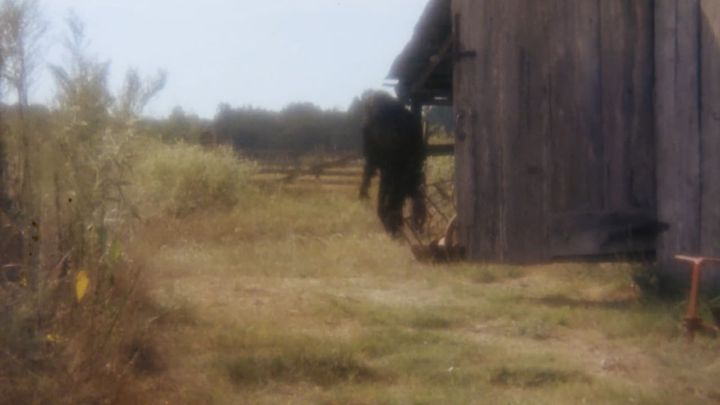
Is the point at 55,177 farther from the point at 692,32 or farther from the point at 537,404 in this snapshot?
the point at 692,32

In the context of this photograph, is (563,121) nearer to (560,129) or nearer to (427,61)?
(560,129)

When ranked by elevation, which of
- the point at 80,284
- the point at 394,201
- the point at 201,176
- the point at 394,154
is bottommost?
the point at 201,176

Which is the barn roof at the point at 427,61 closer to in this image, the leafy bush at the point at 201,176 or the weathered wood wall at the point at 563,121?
the weathered wood wall at the point at 563,121

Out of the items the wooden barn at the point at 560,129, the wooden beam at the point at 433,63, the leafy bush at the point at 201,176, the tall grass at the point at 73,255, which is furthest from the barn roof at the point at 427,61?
the leafy bush at the point at 201,176

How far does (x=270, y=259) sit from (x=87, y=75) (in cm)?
684

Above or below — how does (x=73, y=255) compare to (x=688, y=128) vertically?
below

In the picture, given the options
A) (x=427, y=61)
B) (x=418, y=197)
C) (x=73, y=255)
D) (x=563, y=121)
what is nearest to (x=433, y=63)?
(x=563, y=121)

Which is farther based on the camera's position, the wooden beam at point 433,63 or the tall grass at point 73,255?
the wooden beam at point 433,63

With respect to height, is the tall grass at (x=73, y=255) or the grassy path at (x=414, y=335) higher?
the tall grass at (x=73, y=255)

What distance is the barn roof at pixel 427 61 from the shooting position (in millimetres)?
12453

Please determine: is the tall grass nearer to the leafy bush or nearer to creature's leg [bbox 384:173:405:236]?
creature's leg [bbox 384:173:405:236]

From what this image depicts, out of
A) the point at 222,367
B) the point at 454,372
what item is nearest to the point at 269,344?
the point at 222,367

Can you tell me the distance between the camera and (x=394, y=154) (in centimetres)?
1395

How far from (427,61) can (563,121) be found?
2.96 meters
